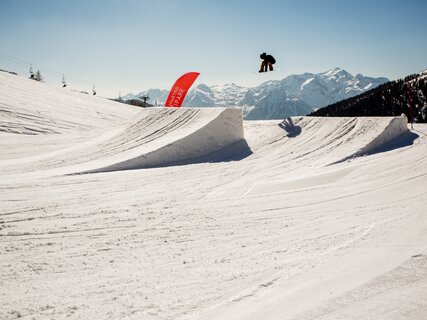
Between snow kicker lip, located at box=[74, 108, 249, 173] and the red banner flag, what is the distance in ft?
16.9

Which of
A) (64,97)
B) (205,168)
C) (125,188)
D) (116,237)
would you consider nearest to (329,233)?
(116,237)

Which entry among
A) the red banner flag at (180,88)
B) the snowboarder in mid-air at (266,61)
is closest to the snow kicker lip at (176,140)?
the snowboarder in mid-air at (266,61)

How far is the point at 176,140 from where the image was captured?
10211 mm

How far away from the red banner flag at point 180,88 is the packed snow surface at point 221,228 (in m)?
7.71

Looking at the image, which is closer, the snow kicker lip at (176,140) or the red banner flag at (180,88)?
the snow kicker lip at (176,140)

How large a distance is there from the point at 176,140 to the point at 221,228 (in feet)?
20.0

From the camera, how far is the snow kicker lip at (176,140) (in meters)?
9.47

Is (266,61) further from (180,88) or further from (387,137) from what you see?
(180,88)

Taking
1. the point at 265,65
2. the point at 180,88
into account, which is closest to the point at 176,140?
the point at 265,65

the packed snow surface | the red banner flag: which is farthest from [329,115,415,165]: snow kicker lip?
the red banner flag

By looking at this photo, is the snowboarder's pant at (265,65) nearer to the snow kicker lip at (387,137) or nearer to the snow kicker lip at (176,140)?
the snow kicker lip at (176,140)

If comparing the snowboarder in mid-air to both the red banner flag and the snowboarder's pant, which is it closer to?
the snowboarder's pant

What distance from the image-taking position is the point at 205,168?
8.97m

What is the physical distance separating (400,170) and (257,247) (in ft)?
16.8
